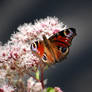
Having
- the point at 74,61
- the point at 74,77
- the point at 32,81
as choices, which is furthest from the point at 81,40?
the point at 32,81

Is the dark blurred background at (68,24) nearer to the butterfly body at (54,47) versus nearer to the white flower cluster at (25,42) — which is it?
the white flower cluster at (25,42)

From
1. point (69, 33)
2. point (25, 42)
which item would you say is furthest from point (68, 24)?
point (69, 33)

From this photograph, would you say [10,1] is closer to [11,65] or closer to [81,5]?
[81,5]

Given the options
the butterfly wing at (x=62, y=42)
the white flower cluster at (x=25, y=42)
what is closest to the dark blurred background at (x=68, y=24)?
the white flower cluster at (x=25, y=42)

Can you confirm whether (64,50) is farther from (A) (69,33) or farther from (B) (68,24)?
(B) (68,24)

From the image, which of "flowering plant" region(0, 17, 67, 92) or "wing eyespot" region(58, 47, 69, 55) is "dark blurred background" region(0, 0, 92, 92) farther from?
"wing eyespot" region(58, 47, 69, 55)

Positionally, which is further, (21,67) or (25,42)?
(25,42)

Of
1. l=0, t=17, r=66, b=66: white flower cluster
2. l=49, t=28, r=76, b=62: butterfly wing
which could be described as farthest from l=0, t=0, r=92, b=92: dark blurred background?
l=49, t=28, r=76, b=62: butterfly wing
